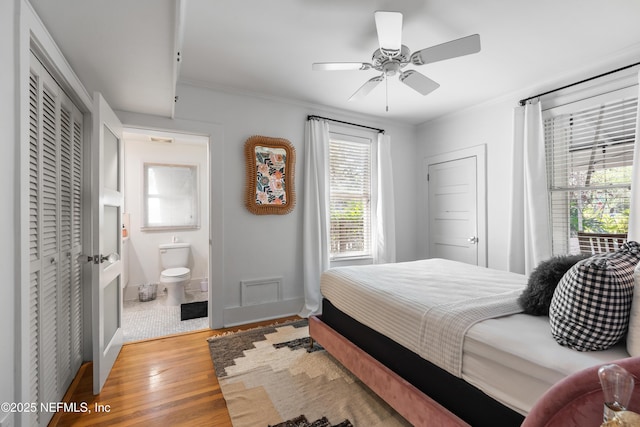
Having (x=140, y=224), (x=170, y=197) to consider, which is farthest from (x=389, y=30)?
(x=140, y=224)

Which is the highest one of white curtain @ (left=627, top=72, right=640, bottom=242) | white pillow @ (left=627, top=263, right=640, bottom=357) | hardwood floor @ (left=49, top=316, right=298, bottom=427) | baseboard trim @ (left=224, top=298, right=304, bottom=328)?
white curtain @ (left=627, top=72, right=640, bottom=242)

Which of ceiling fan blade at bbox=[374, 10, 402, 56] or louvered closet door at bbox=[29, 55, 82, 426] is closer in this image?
louvered closet door at bbox=[29, 55, 82, 426]

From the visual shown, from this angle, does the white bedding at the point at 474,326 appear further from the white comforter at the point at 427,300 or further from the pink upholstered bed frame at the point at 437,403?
the pink upholstered bed frame at the point at 437,403

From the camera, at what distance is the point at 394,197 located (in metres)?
4.41

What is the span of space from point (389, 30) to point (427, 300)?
165 centimetres

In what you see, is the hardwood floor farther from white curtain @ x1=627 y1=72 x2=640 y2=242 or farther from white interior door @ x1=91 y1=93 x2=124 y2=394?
white curtain @ x1=627 y1=72 x2=640 y2=242

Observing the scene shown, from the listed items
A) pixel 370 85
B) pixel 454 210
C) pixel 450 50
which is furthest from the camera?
pixel 454 210

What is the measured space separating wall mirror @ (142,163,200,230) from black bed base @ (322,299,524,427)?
11.8ft

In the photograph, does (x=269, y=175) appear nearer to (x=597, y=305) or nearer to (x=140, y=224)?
(x=140, y=224)

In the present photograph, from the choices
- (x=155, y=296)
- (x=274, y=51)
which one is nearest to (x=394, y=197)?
(x=274, y=51)

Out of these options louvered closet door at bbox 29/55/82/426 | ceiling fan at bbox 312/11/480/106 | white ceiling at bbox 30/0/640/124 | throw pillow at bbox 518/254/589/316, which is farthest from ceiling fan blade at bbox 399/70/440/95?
louvered closet door at bbox 29/55/82/426

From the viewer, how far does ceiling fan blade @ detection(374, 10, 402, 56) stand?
5.63ft

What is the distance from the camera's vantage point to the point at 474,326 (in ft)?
4.37

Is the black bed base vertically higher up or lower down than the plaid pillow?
lower down
